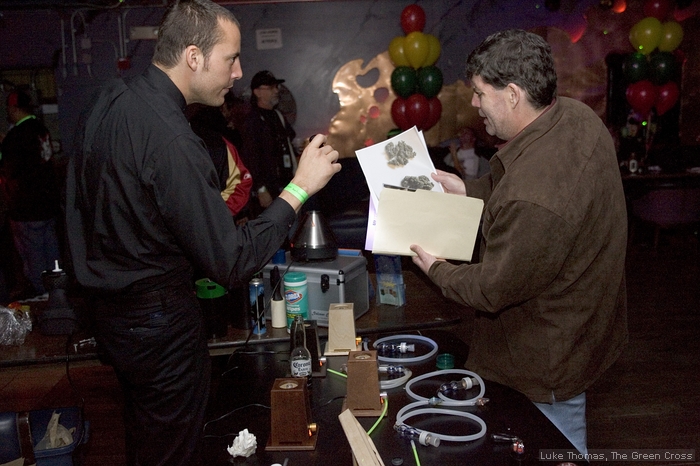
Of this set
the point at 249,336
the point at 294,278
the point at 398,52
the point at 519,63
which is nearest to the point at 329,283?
the point at 294,278

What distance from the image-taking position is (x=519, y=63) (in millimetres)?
1550

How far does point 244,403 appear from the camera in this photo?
1806 mm

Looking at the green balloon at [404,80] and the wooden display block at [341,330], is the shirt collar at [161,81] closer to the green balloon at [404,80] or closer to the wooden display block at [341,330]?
the wooden display block at [341,330]

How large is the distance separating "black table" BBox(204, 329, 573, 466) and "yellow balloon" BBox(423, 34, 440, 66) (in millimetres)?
5761

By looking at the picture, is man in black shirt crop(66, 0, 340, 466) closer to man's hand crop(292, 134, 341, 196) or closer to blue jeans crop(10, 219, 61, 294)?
man's hand crop(292, 134, 341, 196)

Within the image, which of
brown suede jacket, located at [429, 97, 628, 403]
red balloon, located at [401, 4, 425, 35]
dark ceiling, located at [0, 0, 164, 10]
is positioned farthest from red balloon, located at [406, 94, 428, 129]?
brown suede jacket, located at [429, 97, 628, 403]

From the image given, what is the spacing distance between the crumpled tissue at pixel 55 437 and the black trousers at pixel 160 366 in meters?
0.47

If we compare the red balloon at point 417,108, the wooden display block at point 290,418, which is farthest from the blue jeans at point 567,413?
the red balloon at point 417,108

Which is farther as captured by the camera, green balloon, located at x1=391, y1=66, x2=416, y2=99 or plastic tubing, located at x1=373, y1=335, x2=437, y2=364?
green balloon, located at x1=391, y1=66, x2=416, y2=99

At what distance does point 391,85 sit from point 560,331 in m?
6.28

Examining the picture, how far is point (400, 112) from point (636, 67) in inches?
111

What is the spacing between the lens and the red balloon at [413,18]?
23.7 ft

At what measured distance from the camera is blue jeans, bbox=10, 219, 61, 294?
532cm

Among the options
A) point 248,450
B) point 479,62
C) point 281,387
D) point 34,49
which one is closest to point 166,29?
point 479,62
